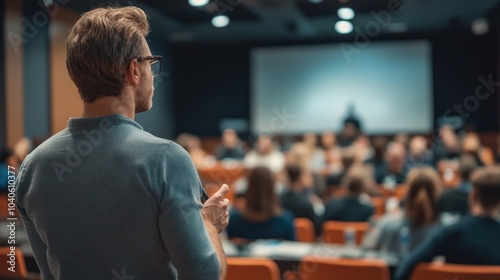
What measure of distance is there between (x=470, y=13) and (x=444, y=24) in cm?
119

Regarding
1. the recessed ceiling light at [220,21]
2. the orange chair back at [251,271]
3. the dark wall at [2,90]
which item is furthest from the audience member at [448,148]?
the orange chair back at [251,271]

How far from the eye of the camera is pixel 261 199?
14.5 ft

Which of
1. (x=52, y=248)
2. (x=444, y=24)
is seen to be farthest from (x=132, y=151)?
(x=444, y=24)

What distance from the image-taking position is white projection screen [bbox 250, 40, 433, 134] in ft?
46.9

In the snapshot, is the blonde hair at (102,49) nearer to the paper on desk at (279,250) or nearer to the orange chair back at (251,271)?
the orange chair back at (251,271)

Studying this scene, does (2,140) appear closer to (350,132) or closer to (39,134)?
(39,134)

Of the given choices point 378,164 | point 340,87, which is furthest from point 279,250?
point 340,87

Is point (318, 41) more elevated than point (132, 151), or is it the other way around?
point (318, 41)

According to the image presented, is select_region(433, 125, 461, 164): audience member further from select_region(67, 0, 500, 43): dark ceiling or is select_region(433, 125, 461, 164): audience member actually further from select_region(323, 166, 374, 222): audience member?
select_region(323, 166, 374, 222): audience member

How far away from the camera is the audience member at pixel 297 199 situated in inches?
218

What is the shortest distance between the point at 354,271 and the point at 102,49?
192 cm

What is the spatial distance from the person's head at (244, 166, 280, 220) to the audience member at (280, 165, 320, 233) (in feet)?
3.55

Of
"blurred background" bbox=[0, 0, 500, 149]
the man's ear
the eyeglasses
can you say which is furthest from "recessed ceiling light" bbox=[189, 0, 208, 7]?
the man's ear

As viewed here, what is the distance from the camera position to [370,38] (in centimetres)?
1430
